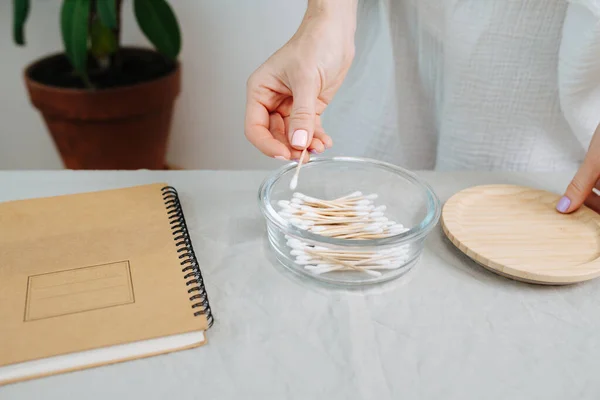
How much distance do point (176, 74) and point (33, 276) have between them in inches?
39.8

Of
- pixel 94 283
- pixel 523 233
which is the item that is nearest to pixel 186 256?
pixel 94 283

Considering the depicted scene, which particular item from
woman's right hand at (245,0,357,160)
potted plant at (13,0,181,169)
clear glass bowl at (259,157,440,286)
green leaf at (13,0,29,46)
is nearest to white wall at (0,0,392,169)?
potted plant at (13,0,181,169)

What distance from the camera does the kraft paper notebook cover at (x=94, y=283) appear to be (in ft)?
1.67

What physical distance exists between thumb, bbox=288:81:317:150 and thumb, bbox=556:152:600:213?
0.33m

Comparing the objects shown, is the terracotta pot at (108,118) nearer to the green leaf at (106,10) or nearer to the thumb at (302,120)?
the green leaf at (106,10)

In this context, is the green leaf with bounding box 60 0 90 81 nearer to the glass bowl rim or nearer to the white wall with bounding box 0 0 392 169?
the white wall with bounding box 0 0 392 169

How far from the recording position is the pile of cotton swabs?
2.00 feet

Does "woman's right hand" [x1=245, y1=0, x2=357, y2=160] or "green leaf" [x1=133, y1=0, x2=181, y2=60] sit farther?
"green leaf" [x1=133, y1=0, x2=181, y2=60]

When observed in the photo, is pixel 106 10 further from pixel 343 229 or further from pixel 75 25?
pixel 343 229

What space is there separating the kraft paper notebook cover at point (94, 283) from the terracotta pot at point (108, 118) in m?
0.76

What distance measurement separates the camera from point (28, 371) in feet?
1.62

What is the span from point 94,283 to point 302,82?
0.32 m

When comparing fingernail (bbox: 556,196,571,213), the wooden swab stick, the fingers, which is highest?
the fingers

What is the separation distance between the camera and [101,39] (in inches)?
56.6
